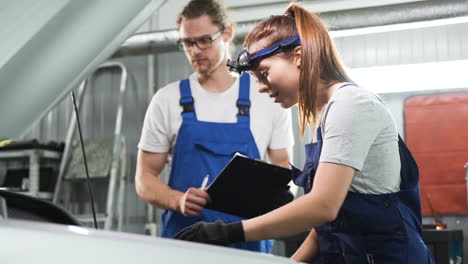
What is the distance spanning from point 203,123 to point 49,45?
1.31 metres

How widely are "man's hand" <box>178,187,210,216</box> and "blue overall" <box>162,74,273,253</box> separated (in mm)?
188

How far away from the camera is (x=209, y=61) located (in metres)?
2.00

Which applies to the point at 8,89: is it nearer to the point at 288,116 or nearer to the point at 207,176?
the point at 207,176

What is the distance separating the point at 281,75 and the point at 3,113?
0.78 m

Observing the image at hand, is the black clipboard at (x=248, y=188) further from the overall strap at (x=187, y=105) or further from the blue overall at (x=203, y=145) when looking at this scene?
the overall strap at (x=187, y=105)

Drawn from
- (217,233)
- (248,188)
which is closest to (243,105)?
(248,188)

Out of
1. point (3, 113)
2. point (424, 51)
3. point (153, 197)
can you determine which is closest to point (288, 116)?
point (153, 197)

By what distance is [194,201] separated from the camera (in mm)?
1723

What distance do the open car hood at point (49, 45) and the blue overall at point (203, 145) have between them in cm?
115

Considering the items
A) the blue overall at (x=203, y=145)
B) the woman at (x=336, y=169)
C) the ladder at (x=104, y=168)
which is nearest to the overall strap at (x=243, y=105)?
the blue overall at (x=203, y=145)

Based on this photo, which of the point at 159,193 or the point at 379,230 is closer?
the point at 379,230

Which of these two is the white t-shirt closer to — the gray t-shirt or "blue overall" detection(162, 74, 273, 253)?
"blue overall" detection(162, 74, 273, 253)

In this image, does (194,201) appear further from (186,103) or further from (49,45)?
(49,45)

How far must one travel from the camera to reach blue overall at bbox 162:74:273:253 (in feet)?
6.44
